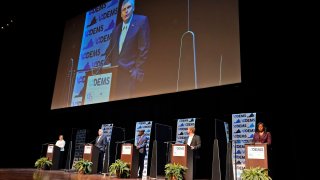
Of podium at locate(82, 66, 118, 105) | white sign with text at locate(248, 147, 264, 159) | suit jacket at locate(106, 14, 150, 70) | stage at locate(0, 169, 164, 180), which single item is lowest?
stage at locate(0, 169, 164, 180)

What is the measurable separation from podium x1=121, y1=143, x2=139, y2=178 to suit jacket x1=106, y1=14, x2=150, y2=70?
1871 millimetres

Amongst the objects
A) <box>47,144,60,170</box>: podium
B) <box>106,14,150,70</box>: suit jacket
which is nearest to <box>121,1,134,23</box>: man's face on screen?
<box>106,14,150,70</box>: suit jacket

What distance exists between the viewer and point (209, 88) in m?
5.49

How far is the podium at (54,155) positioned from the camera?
8.05 meters

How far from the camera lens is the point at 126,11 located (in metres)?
7.53

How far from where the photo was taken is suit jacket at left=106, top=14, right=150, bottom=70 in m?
6.85

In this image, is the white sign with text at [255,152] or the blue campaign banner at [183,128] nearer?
the white sign with text at [255,152]

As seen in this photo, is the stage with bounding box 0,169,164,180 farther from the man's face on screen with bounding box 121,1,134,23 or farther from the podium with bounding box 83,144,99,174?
the man's face on screen with bounding box 121,1,134,23

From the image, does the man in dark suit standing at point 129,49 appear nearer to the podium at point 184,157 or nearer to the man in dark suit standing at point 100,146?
the man in dark suit standing at point 100,146

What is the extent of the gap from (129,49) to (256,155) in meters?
4.02

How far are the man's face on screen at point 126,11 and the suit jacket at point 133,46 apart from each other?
16cm

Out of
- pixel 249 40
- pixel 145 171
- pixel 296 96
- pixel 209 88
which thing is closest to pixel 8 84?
pixel 145 171

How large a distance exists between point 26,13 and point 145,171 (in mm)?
5796

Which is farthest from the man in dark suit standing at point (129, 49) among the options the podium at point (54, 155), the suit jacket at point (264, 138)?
the suit jacket at point (264, 138)
